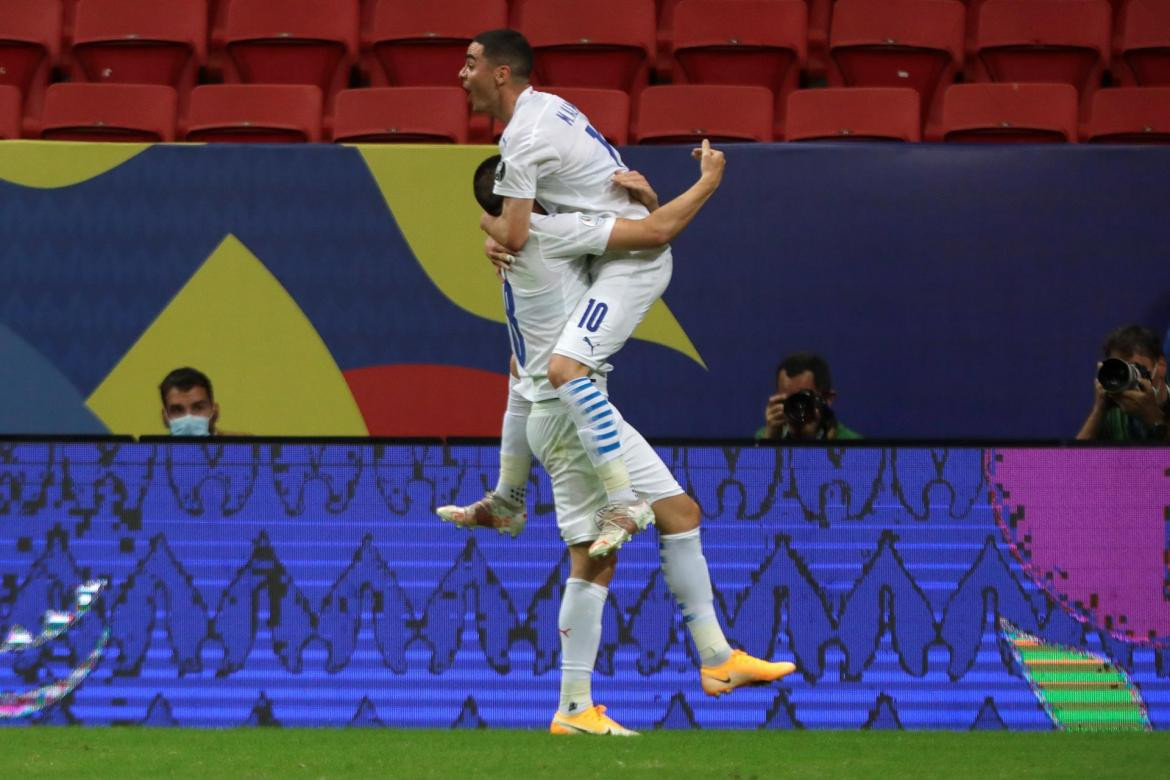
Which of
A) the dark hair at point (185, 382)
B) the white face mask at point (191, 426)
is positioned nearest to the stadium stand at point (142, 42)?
the dark hair at point (185, 382)

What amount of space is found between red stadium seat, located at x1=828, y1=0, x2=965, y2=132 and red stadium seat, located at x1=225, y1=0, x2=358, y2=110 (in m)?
2.57

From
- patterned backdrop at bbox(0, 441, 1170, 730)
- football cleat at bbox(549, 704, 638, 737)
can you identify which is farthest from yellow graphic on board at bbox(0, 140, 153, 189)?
football cleat at bbox(549, 704, 638, 737)

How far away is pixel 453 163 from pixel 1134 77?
142 inches

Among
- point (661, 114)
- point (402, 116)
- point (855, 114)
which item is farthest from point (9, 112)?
point (855, 114)

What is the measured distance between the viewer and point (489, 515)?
5113mm

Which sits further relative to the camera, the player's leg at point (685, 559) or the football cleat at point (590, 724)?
the football cleat at point (590, 724)

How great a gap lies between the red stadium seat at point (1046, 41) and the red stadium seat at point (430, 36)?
2.57 m

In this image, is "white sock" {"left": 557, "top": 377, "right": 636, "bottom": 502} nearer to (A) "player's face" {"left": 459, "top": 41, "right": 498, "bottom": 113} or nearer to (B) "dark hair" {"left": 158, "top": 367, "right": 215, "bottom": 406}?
(A) "player's face" {"left": 459, "top": 41, "right": 498, "bottom": 113}

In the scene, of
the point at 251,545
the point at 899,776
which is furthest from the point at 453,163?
the point at 899,776

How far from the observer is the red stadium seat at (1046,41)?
8.67 meters

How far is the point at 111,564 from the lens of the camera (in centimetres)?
544

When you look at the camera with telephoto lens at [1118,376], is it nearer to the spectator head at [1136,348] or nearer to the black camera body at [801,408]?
the spectator head at [1136,348]

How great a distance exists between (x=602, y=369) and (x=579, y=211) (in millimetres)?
462

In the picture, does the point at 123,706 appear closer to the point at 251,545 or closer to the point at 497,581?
the point at 251,545
